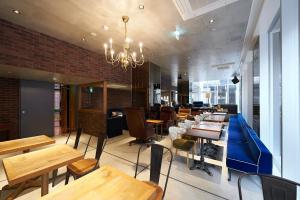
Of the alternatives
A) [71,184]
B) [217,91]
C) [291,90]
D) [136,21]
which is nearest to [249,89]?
[291,90]

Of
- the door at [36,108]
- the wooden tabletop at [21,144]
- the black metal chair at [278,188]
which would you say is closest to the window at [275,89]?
the black metal chair at [278,188]

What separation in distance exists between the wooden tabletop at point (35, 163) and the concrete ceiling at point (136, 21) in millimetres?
2645

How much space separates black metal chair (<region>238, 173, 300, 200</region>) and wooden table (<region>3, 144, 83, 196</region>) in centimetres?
189

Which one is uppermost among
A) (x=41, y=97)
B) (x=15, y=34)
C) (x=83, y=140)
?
(x=15, y=34)

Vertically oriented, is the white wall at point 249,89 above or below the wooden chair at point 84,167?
above

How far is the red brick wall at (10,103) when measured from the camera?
14.3 feet

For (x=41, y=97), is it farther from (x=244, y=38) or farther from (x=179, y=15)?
(x=244, y=38)

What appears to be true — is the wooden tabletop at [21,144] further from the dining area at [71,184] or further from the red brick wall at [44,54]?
the red brick wall at [44,54]

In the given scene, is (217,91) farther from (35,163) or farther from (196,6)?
(35,163)

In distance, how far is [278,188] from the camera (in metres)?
0.98

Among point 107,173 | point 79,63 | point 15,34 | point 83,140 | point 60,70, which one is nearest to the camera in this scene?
point 107,173

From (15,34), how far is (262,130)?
19.8 feet

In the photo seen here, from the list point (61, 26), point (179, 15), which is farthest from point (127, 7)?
point (61, 26)

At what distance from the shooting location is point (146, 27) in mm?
3416
